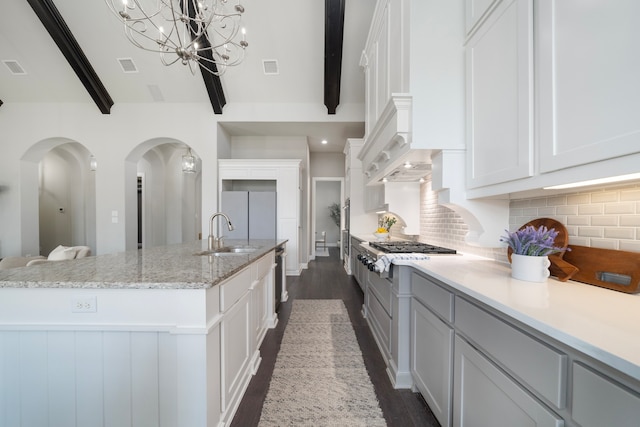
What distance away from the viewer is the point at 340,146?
6.42 meters

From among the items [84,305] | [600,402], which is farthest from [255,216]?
[600,402]

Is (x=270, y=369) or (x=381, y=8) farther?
(x=381, y=8)

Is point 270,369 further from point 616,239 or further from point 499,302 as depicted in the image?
point 616,239

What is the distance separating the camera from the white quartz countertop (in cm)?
54

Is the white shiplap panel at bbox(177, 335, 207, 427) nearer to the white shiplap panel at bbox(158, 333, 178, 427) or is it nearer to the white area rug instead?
the white shiplap panel at bbox(158, 333, 178, 427)

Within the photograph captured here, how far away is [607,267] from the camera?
1019 mm

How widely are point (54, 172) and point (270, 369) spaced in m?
7.61

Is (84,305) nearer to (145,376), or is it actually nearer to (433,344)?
(145,376)

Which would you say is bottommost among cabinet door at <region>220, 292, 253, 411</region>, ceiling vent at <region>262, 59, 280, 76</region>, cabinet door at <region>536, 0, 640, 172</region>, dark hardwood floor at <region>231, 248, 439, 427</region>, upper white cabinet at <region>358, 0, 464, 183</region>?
dark hardwood floor at <region>231, 248, 439, 427</region>

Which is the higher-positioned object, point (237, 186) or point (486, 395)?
point (237, 186)

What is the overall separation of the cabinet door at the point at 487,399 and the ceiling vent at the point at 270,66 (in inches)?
180

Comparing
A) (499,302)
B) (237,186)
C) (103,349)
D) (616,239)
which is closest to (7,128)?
(237,186)

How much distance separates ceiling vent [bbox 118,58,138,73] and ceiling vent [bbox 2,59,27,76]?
1671 millimetres

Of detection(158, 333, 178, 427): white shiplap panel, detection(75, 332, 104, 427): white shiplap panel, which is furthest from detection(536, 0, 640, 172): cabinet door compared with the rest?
detection(75, 332, 104, 427): white shiplap panel
